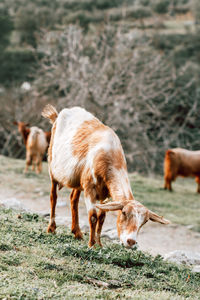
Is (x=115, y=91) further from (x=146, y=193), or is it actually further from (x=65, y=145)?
(x=65, y=145)

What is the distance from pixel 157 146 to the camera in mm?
21359

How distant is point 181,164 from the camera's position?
15.1m

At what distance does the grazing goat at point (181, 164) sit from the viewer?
14.9 meters

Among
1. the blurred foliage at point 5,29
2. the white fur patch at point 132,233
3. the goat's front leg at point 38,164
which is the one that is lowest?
the goat's front leg at point 38,164

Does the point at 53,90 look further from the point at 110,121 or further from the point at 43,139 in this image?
the point at 43,139

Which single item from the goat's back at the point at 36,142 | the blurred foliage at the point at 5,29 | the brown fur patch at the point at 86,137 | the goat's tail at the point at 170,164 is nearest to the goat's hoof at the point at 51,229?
the brown fur patch at the point at 86,137

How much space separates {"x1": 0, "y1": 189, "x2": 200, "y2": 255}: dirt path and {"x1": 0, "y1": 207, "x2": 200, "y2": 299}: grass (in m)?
2.40

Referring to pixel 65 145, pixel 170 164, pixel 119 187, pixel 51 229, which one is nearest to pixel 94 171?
pixel 119 187

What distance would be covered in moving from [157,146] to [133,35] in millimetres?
6615

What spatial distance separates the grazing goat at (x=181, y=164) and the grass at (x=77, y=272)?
9666 mm

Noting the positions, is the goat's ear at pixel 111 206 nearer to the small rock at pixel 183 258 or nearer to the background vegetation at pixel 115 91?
the small rock at pixel 183 258

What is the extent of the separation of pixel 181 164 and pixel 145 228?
588 cm

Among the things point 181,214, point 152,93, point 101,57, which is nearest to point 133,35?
point 101,57

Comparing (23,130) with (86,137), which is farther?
(23,130)
